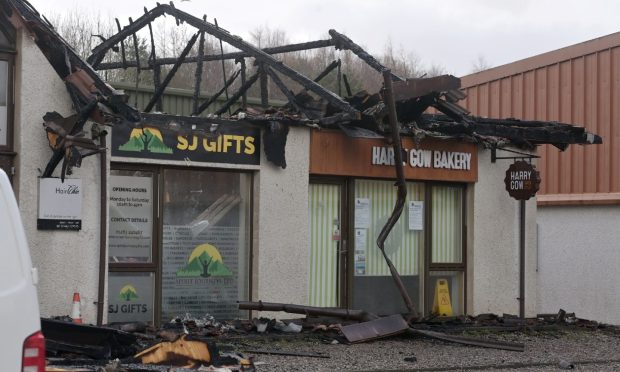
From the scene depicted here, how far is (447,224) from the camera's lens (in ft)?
48.8

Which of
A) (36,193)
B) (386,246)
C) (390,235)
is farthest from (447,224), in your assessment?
(36,193)

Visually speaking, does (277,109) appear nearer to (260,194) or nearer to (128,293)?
(260,194)

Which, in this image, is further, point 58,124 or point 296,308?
point 296,308

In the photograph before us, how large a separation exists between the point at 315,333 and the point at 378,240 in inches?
66.3

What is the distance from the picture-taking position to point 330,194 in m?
13.7

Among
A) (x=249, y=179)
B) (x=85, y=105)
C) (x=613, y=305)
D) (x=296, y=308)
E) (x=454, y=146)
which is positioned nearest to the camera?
(x=85, y=105)

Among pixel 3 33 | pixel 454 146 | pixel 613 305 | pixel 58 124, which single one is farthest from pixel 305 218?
pixel 613 305

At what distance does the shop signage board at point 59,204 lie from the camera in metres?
11.1

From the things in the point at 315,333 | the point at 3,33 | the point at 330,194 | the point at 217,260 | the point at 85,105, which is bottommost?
the point at 315,333

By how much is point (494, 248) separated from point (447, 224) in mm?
865

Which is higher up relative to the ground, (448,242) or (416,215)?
(416,215)

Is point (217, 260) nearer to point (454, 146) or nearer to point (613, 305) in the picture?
point (454, 146)

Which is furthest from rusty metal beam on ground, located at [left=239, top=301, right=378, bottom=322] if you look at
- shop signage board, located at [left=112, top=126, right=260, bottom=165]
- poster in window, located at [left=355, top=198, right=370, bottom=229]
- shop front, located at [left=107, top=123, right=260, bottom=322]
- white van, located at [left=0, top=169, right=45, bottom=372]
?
white van, located at [left=0, top=169, right=45, bottom=372]

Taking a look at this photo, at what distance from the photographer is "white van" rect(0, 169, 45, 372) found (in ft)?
14.9
